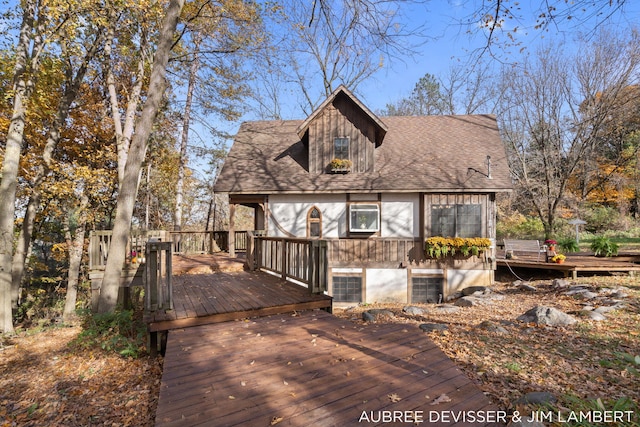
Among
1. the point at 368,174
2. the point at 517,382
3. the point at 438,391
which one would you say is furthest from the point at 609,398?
the point at 368,174

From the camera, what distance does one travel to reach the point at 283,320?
186 inches

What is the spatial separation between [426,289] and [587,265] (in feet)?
17.7

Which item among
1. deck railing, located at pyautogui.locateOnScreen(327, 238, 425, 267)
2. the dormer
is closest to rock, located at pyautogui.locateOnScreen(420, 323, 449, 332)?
deck railing, located at pyautogui.locateOnScreen(327, 238, 425, 267)

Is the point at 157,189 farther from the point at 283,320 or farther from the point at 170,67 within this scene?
the point at 283,320

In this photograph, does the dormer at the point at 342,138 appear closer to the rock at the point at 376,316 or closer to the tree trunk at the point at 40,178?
the rock at the point at 376,316

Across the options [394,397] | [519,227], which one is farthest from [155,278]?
[519,227]

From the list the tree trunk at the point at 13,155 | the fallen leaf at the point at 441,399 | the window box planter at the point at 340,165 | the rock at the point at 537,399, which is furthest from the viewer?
the window box planter at the point at 340,165

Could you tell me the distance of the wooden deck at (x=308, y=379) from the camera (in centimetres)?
232

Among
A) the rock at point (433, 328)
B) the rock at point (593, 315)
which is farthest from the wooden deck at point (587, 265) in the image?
the rock at point (433, 328)

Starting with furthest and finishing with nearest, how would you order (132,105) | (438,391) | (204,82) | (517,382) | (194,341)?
(204,82) < (132,105) < (194,341) < (517,382) < (438,391)

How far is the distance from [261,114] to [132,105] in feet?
40.9

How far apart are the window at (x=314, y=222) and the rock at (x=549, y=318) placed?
293 inches

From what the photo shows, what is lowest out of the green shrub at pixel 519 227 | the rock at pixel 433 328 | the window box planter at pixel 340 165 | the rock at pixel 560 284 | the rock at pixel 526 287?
the rock at pixel 526 287

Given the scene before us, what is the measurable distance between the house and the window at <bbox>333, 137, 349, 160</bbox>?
0.04m
